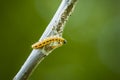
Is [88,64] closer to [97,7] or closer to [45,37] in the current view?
[97,7]

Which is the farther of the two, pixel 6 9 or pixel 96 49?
pixel 96 49

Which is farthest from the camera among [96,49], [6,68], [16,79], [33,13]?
[96,49]

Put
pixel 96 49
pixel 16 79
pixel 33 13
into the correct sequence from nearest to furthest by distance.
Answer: pixel 16 79 < pixel 33 13 < pixel 96 49

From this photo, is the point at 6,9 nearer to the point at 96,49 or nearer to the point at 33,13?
the point at 33,13

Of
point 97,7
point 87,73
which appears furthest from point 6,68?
point 97,7

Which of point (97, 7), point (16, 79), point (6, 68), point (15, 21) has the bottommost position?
point (16, 79)

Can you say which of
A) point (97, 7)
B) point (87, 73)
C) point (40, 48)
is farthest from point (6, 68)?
point (40, 48)

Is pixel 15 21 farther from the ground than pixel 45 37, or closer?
farther from the ground
